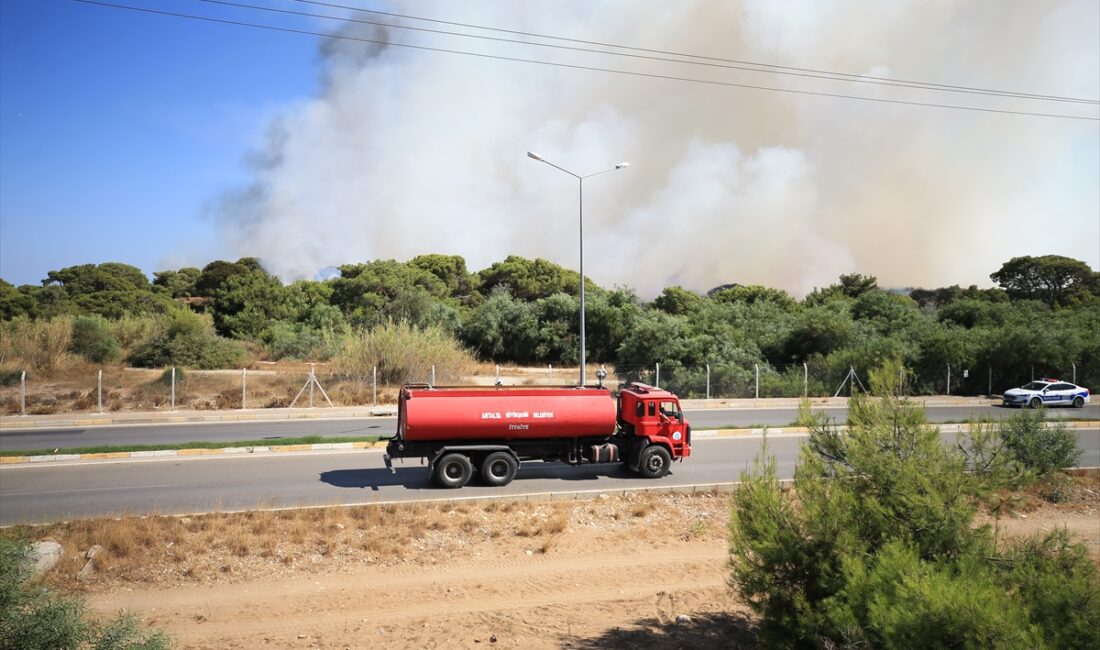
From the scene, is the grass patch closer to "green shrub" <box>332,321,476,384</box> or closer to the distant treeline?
"green shrub" <box>332,321,476,384</box>

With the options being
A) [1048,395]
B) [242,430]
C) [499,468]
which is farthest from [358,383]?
[1048,395]

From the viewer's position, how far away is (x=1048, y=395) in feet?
98.8

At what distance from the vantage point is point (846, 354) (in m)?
33.4

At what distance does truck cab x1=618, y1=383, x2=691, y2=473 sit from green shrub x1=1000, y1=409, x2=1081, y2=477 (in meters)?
6.87

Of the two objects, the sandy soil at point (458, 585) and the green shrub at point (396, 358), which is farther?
the green shrub at point (396, 358)

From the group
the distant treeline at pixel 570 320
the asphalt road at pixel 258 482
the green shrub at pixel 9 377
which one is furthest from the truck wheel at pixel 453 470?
the green shrub at pixel 9 377

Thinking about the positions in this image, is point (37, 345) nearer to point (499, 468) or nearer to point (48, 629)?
point (499, 468)

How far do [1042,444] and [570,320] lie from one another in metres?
30.6

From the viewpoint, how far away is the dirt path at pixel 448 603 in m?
8.35

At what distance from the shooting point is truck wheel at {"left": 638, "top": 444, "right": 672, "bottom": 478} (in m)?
15.2

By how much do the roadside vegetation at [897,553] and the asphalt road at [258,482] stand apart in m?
4.82

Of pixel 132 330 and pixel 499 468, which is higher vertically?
pixel 132 330

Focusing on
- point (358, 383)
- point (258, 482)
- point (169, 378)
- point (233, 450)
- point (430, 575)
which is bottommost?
point (430, 575)

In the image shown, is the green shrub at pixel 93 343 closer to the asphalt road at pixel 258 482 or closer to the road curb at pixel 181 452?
the road curb at pixel 181 452
